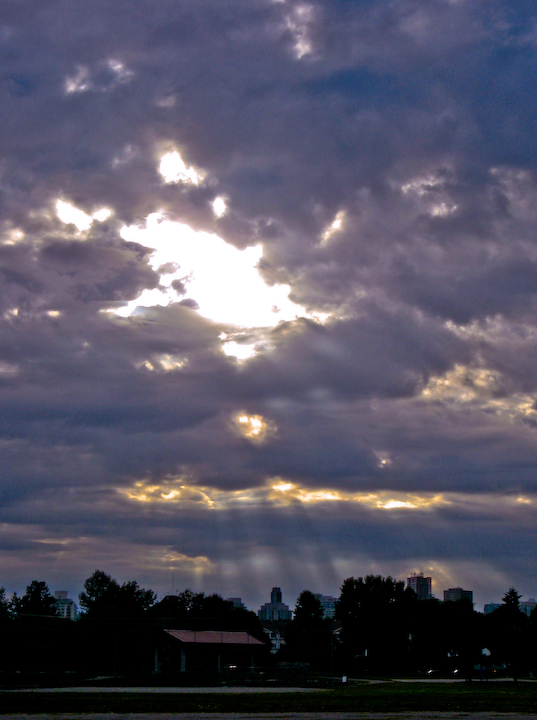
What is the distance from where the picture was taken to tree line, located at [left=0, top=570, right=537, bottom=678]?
6231cm

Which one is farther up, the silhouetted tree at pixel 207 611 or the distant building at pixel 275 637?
the silhouetted tree at pixel 207 611

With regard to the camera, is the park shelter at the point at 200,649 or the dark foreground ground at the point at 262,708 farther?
the park shelter at the point at 200,649

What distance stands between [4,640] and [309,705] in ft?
111

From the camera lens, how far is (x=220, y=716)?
86.3ft

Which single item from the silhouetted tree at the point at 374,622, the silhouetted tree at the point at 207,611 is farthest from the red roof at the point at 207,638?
the silhouetted tree at the point at 207,611

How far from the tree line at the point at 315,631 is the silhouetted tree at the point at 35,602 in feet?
0.53

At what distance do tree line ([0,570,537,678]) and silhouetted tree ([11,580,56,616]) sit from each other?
16cm

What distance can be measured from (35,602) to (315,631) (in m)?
70.9

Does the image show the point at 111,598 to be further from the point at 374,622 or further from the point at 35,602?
the point at 374,622

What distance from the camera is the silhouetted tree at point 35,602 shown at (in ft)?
370

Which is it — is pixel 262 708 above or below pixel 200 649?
above

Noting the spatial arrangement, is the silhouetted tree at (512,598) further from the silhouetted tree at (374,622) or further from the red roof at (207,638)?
the red roof at (207,638)

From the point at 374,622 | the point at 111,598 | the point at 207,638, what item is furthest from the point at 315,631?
A: the point at 111,598

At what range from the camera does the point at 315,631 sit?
2477 inches
